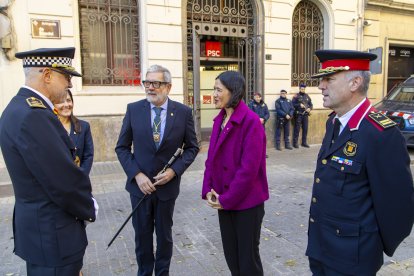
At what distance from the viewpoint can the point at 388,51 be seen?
13.4 metres

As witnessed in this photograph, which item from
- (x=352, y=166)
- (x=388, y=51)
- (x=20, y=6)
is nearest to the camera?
(x=352, y=166)

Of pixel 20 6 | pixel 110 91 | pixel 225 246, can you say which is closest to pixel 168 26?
pixel 110 91

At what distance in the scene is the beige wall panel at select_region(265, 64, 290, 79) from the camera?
10.7 metres

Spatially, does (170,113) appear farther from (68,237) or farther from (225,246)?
(68,237)

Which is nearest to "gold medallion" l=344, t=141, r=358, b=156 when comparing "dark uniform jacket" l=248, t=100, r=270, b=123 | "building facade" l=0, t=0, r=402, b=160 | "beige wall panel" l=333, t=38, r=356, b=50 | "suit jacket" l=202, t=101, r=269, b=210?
"suit jacket" l=202, t=101, r=269, b=210

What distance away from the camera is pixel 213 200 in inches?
113

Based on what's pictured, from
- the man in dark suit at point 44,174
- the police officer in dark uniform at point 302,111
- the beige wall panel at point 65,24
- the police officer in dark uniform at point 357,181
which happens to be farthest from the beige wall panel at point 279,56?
the man in dark suit at point 44,174

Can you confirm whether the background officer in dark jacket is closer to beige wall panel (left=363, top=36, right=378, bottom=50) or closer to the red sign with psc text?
the red sign with psc text

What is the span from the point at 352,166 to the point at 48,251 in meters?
1.88

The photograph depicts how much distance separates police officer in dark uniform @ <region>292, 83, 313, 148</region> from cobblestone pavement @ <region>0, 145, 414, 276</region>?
3.90m

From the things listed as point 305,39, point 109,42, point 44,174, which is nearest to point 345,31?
point 305,39

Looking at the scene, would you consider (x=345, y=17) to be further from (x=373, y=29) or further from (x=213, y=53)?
(x=213, y=53)

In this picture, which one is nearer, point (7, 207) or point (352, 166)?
point (352, 166)

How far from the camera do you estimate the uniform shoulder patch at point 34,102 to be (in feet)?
6.56
